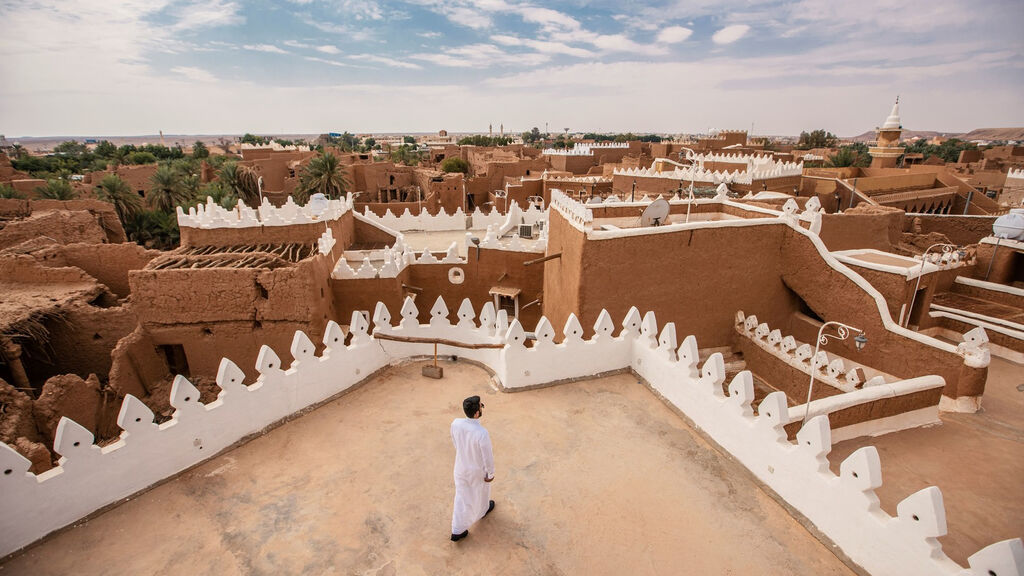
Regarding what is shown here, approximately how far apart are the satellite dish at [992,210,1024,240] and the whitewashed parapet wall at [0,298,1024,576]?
14486mm

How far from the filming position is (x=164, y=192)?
102ft

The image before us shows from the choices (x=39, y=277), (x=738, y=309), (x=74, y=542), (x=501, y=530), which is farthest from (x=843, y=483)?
(x=39, y=277)

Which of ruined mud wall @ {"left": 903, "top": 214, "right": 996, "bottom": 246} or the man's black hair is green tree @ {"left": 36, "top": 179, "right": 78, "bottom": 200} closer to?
the man's black hair

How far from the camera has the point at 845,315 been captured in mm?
11242

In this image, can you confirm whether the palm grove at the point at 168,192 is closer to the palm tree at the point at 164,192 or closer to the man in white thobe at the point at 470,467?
the palm tree at the point at 164,192

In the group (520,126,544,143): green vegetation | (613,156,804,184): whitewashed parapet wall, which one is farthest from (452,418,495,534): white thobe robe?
(520,126,544,143): green vegetation

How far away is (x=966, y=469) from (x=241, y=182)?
39756 mm

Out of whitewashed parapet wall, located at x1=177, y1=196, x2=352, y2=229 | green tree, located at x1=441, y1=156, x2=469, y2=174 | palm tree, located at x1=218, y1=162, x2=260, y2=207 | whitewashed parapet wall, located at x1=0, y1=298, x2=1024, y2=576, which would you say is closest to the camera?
whitewashed parapet wall, located at x1=0, y1=298, x2=1024, y2=576

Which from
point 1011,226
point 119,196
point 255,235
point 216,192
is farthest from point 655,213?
point 216,192

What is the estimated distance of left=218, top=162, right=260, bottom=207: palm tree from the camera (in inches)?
1335

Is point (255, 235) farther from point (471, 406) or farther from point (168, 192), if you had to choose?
point (168, 192)

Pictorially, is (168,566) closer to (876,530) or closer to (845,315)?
(876,530)

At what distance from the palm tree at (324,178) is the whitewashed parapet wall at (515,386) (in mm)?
25672

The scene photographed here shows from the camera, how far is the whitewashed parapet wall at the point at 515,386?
405 cm
